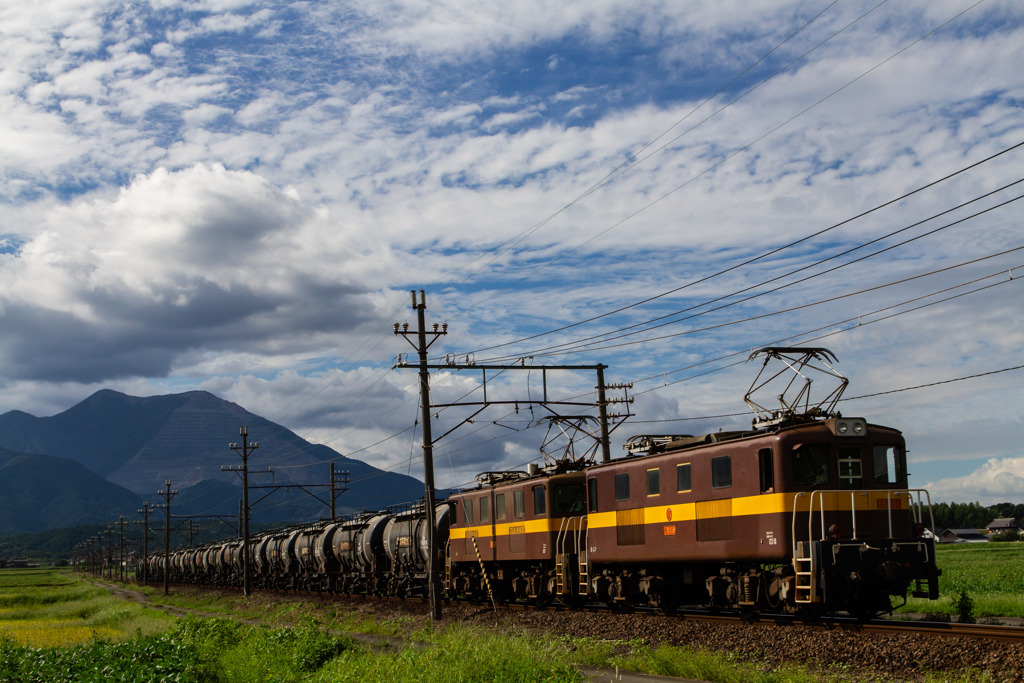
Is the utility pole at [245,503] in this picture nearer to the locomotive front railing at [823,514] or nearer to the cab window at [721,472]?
the cab window at [721,472]

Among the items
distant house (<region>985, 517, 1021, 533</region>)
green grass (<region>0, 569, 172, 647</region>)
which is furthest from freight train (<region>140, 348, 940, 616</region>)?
distant house (<region>985, 517, 1021, 533</region>)

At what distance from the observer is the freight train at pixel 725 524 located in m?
18.0

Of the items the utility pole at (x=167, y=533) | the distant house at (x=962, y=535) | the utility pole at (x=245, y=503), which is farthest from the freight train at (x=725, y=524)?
the distant house at (x=962, y=535)

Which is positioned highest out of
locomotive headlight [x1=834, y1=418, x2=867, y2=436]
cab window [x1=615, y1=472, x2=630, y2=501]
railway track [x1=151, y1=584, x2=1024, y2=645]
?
locomotive headlight [x1=834, y1=418, x2=867, y2=436]

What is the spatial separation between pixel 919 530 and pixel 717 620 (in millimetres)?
4891

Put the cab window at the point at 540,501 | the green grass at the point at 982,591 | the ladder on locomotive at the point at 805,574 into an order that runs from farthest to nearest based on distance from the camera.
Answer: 1. the cab window at the point at 540,501
2. the green grass at the point at 982,591
3. the ladder on locomotive at the point at 805,574

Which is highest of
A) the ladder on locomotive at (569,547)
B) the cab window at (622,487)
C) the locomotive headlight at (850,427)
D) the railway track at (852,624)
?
the locomotive headlight at (850,427)

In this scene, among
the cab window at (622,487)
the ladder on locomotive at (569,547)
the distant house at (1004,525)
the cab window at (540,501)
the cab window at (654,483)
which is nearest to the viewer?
the cab window at (654,483)

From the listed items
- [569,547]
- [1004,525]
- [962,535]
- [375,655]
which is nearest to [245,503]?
[569,547]

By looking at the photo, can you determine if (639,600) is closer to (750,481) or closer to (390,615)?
(750,481)

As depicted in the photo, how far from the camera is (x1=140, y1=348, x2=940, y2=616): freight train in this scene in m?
18.0

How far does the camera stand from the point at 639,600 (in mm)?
24531

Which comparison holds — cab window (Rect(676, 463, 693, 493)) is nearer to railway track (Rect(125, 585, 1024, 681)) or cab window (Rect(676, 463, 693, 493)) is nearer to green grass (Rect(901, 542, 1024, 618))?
railway track (Rect(125, 585, 1024, 681))

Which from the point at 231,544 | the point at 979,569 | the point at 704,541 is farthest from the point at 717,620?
the point at 231,544
